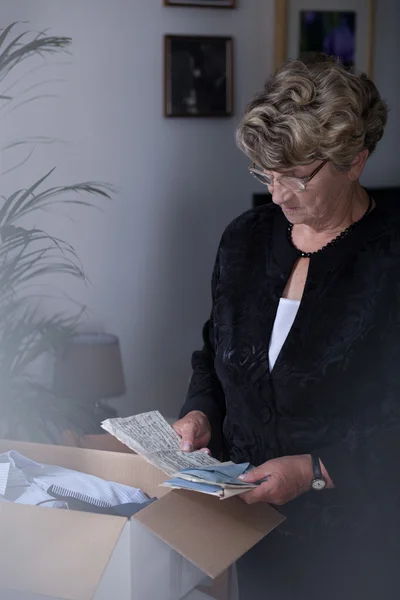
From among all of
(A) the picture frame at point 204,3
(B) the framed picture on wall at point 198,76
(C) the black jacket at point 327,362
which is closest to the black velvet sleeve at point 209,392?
(C) the black jacket at point 327,362

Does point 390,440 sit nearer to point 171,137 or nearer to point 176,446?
point 176,446

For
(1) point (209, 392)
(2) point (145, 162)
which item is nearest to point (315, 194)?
(1) point (209, 392)

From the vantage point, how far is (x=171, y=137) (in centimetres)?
307

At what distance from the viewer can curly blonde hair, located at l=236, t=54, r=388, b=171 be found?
1.39 m

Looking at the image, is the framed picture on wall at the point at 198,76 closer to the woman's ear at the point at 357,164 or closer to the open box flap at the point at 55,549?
the woman's ear at the point at 357,164

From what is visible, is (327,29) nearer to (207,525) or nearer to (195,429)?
(195,429)

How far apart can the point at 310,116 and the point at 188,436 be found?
2.01 ft

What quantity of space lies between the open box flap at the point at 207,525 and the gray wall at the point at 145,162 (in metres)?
1.88

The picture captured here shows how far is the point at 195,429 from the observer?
1.51 meters

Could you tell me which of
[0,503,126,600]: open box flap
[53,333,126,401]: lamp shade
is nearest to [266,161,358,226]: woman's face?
[0,503,126,600]: open box flap

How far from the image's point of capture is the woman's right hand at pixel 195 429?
147 cm

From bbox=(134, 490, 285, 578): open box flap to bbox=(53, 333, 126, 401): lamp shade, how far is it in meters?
1.58

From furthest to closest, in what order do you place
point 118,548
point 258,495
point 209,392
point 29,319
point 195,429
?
point 29,319
point 209,392
point 195,429
point 258,495
point 118,548

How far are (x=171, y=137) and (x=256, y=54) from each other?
496 millimetres
